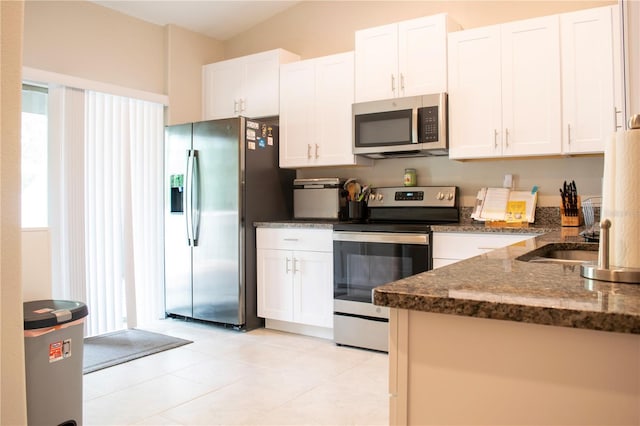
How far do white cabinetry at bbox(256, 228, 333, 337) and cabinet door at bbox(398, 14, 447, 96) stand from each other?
128 cm

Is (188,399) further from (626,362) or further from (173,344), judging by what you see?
(626,362)

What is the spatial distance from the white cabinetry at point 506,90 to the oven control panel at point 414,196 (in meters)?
0.38

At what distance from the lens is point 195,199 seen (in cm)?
421

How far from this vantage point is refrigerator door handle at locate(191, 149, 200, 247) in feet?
13.8

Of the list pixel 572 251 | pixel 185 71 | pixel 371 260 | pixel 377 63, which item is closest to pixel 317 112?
pixel 377 63

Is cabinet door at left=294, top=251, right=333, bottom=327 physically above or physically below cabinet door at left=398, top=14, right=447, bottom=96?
below

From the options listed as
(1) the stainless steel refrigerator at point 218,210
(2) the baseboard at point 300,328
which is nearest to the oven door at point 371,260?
(2) the baseboard at point 300,328

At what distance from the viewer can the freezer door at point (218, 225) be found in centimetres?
400

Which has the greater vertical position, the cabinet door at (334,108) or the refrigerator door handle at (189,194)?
the cabinet door at (334,108)

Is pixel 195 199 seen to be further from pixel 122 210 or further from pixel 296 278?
pixel 296 278

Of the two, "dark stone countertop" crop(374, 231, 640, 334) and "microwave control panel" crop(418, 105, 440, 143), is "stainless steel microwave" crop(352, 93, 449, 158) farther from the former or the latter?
"dark stone countertop" crop(374, 231, 640, 334)

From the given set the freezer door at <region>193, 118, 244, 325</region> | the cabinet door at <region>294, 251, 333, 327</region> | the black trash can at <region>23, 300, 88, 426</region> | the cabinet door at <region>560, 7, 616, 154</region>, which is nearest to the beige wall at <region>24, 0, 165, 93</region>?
the freezer door at <region>193, 118, 244, 325</region>

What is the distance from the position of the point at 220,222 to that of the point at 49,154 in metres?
1.37

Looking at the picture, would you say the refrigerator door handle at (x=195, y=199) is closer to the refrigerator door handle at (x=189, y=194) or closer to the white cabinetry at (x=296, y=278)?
the refrigerator door handle at (x=189, y=194)
